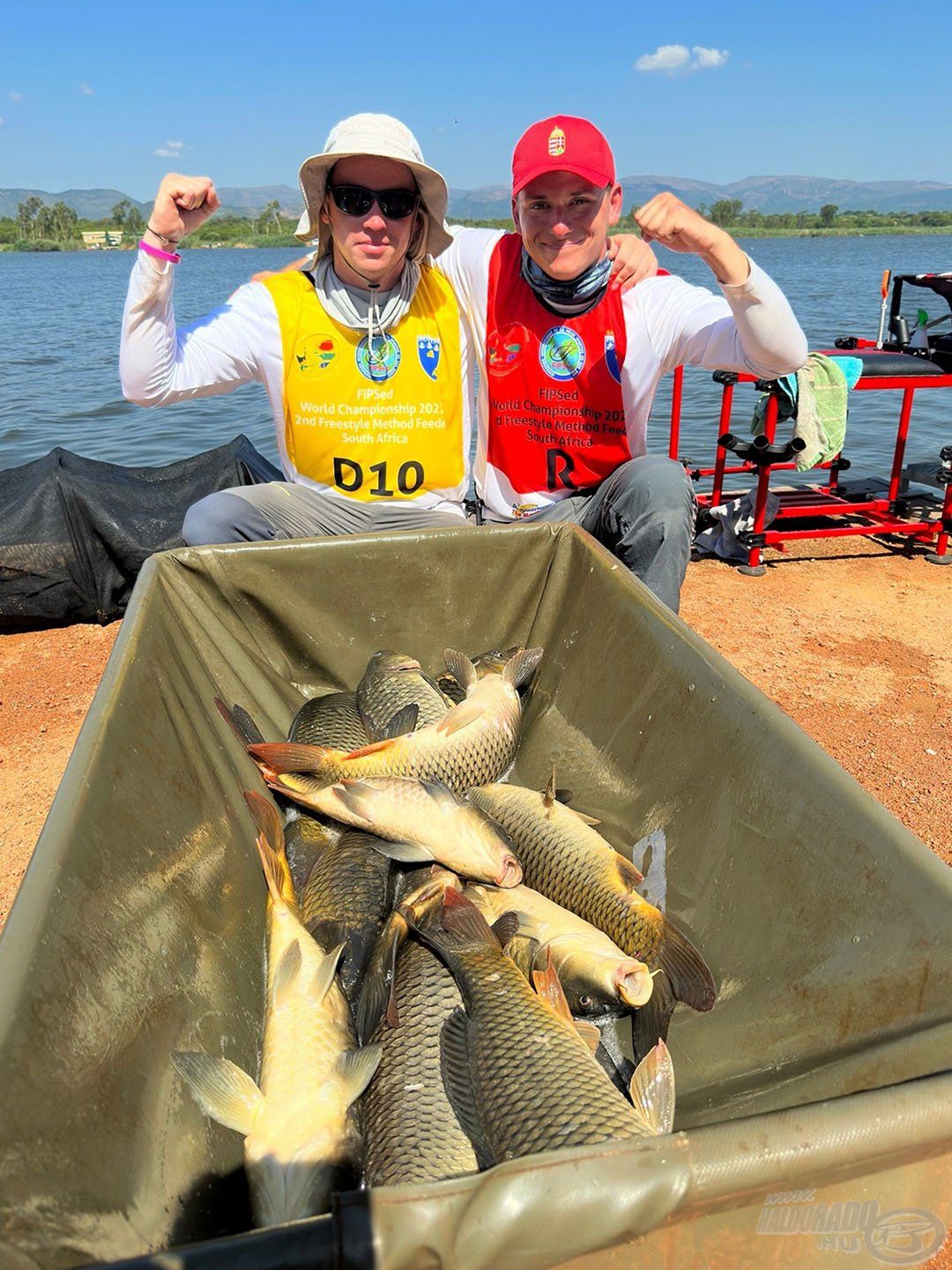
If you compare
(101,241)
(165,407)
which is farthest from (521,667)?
(101,241)

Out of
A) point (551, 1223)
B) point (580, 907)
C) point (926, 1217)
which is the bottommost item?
point (580, 907)

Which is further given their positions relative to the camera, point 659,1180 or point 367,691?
point 367,691

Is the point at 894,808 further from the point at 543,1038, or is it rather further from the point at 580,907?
the point at 543,1038

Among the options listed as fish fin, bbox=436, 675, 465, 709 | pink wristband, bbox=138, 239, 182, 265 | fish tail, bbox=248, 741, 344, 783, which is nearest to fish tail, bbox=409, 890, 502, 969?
fish tail, bbox=248, 741, 344, 783

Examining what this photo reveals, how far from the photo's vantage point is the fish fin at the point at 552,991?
1919 millimetres

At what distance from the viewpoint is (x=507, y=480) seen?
13.2ft

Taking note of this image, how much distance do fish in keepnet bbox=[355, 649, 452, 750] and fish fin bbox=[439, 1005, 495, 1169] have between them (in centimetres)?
107

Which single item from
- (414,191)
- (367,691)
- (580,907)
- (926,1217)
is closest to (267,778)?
(367,691)

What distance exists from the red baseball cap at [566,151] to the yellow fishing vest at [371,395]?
2.26 feet

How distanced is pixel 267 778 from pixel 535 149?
101 inches

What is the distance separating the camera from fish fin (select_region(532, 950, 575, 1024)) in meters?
1.92

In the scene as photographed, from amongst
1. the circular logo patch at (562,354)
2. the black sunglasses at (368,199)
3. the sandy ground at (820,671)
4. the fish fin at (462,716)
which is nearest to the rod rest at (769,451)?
the sandy ground at (820,671)

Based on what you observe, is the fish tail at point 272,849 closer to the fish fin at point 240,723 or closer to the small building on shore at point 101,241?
the fish fin at point 240,723

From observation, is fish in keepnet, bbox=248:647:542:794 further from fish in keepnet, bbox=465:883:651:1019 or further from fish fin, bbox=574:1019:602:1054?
fish fin, bbox=574:1019:602:1054
